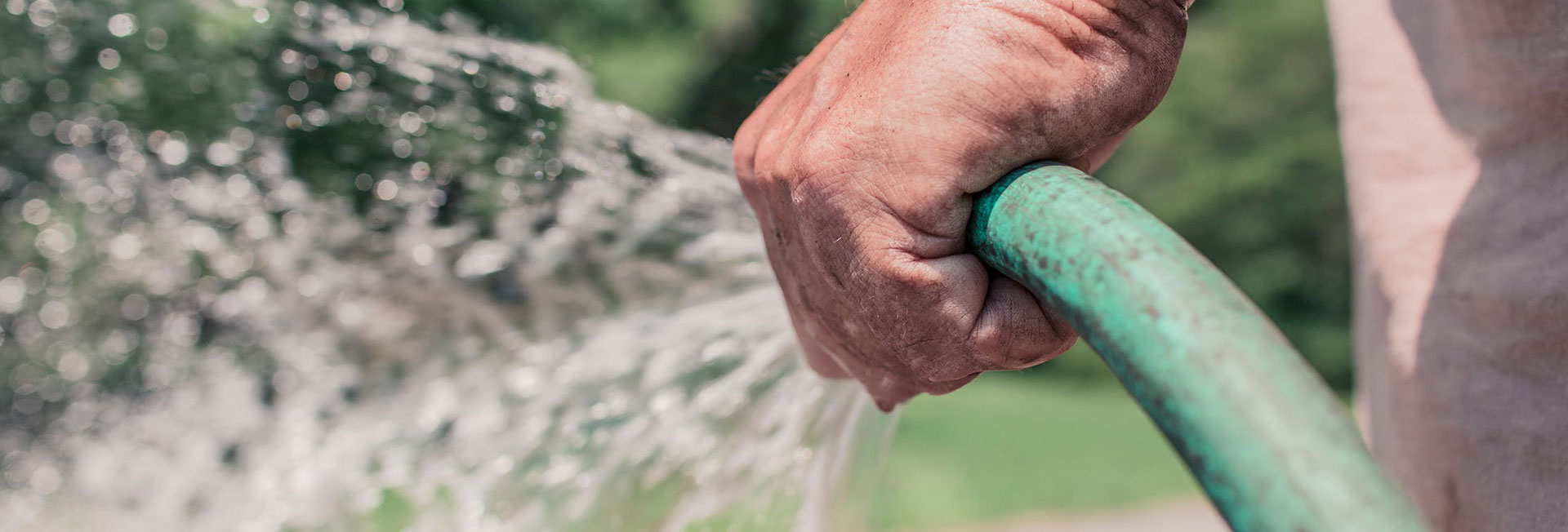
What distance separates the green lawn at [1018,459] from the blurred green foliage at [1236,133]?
1066 mm

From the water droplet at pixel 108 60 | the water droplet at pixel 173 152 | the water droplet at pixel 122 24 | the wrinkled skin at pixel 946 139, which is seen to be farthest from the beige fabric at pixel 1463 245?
the water droplet at pixel 108 60

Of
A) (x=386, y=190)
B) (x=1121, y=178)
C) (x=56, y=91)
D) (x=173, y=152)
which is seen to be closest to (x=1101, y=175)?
(x=1121, y=178)

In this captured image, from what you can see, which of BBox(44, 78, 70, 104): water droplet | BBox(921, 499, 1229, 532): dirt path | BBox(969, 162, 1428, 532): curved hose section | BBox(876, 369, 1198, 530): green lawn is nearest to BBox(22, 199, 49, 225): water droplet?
BBox(44, 78, 70, 104): water droplet

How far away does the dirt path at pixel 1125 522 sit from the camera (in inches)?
217

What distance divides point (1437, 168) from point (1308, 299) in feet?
26.3

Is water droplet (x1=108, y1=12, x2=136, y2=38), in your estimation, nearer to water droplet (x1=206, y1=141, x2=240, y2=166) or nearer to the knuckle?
water droplet (x1=206, y1=141, x2=240, y2=166)

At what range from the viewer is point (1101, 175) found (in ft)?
28.0

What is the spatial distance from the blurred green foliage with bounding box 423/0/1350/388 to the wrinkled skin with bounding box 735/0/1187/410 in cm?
629

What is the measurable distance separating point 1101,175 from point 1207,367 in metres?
8.08

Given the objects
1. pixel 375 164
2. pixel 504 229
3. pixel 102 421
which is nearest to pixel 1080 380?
pixel 504 229

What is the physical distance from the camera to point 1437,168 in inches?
61.8

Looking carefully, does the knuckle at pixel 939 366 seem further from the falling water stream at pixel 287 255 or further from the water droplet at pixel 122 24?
the water droplet at pixel 122 24

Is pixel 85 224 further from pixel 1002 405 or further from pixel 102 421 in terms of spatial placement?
pixel 1002 405

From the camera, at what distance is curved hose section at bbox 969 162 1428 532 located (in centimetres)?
66
